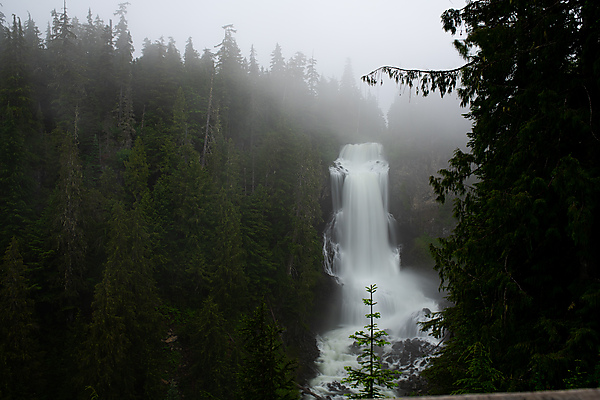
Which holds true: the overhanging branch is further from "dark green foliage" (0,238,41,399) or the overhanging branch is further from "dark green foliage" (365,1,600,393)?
"dark green foliage" (0,238,41,399)

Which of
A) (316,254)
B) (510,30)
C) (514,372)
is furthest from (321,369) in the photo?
(510,30)

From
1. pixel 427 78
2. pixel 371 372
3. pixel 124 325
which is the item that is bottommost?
pixel 124 325

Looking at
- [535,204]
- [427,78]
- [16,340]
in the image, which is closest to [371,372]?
[535,204]

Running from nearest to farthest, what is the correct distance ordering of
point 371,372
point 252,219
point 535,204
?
point 535,204 < point 371,372 < point 252,219

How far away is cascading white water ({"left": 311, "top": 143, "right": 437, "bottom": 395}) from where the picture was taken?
2797 centimetres

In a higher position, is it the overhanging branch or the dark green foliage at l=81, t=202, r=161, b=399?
the overhanging branch

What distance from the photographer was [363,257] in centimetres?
3669

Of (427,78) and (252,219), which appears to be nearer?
(427,78)

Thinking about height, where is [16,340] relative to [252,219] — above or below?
below

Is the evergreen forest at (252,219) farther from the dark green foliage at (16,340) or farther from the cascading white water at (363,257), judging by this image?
the cascading white water at (363,257)

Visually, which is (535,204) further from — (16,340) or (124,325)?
(16,340)

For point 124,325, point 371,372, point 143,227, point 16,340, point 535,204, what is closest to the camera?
point 535,204

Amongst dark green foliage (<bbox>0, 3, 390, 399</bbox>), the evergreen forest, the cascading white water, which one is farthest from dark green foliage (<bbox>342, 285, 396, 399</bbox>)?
the cascading white water

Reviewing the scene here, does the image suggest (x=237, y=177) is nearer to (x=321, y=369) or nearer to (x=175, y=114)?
(x=175, y=114)
